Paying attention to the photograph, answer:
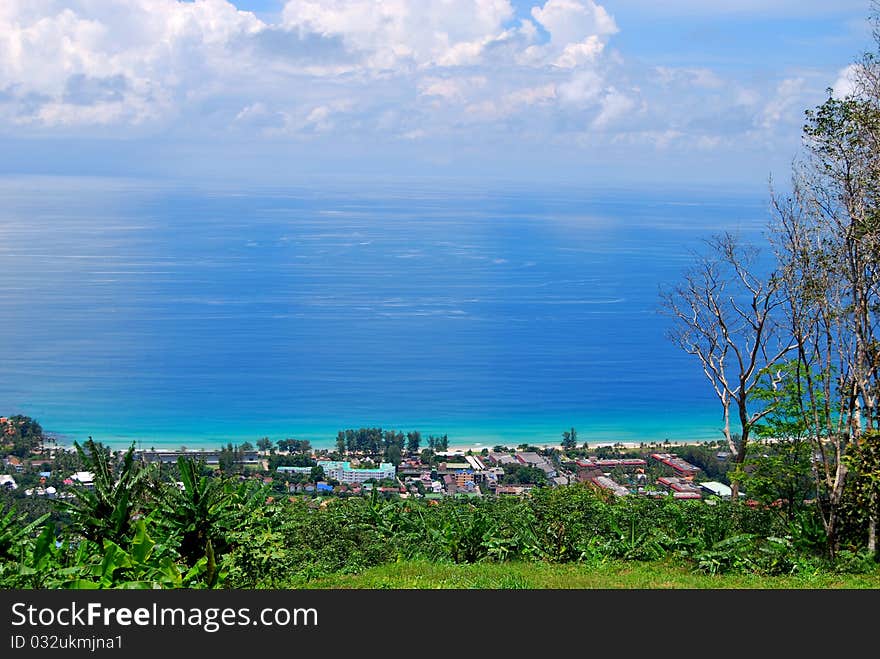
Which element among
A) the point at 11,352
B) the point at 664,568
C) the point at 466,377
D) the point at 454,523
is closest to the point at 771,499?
the point at 664,568

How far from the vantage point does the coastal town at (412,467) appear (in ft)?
63.5

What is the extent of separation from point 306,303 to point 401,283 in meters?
9.16

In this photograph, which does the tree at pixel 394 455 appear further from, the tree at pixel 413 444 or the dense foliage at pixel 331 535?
the dense foliage at pixel 331 535

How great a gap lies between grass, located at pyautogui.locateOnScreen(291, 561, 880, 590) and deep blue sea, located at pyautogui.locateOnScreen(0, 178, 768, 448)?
23.4 metres

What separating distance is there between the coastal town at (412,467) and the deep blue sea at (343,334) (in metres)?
4.78

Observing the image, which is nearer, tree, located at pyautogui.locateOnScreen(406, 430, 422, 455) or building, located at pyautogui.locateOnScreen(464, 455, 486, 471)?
building, located at pyautogui.locateOnScreen(464, 455, 486, 471)

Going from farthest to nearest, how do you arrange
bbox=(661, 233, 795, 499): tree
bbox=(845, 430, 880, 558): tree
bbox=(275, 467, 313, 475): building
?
1. bbox=(275, 467, 313, 475): building
2. bbox=(661, 233, 795, 499): tree
3. bbox=(845, 430, 880, 558): tree

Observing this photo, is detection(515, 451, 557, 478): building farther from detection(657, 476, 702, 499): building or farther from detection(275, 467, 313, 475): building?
detection(275, 467, 313, 475): building

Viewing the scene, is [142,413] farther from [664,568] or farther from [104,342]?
[664,568]

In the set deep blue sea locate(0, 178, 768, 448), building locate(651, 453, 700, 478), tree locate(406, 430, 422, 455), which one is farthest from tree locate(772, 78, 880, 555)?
deep blue sea locate(0, 178, 768, 448)

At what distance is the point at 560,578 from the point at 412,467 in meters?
16.5

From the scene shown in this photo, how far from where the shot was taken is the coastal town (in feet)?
63.5

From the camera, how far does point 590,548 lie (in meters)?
9.86

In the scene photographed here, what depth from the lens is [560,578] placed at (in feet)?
26.7
